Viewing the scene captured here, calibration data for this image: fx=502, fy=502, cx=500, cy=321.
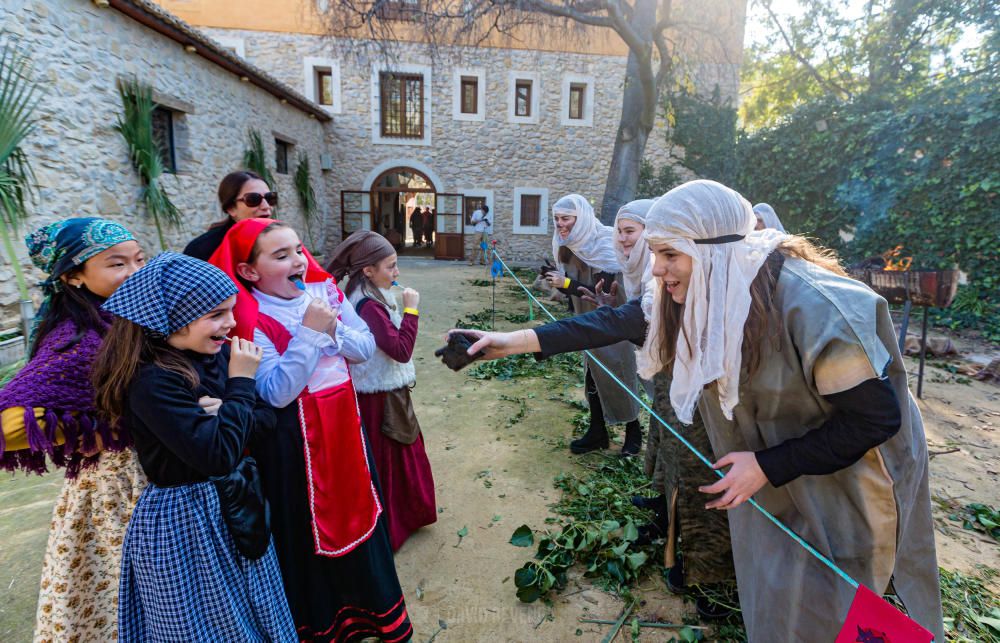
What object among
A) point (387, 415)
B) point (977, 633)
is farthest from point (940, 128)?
point (387, 415)

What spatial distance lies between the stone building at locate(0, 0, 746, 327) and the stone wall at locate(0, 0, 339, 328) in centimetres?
6

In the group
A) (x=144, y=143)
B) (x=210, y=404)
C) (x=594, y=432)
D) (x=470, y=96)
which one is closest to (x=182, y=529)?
(x=210, y=404)

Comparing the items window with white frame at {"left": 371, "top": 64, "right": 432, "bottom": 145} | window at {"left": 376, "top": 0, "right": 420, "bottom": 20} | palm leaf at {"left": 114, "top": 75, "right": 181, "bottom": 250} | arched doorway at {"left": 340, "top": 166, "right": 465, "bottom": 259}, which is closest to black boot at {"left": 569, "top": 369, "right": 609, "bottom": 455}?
palm leaf at {"left": 114, "top": 75, "right": 181, "bottom": 250}

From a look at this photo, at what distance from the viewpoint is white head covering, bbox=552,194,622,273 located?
4047mm

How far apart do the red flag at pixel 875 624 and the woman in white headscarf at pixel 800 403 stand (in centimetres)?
23

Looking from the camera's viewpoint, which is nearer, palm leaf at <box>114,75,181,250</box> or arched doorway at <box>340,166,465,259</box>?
palm leaf at <box>114,75,181,250</box>

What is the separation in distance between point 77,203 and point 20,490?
4.68 m

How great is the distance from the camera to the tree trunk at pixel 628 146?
9.84 meters

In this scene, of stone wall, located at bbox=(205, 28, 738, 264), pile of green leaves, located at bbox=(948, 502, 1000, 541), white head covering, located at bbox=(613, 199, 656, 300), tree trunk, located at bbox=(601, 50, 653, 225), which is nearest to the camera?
pile of green leaves, located at bbox=(948, 502, 1000, 541)

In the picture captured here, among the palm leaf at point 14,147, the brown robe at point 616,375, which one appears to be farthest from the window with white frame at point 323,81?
the brown robe at point 616,375

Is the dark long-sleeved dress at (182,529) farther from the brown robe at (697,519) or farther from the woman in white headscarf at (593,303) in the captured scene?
the woman in white headscarf at (593,303)

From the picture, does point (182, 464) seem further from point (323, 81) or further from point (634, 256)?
point (323, 81)

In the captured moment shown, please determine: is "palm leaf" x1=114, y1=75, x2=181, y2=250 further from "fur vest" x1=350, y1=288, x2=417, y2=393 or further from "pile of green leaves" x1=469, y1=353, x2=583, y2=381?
"fur vest" x1=350, y1=288, x2=417, y2=393

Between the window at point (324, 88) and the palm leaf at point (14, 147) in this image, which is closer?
the palm leaf at point (14, 147)
